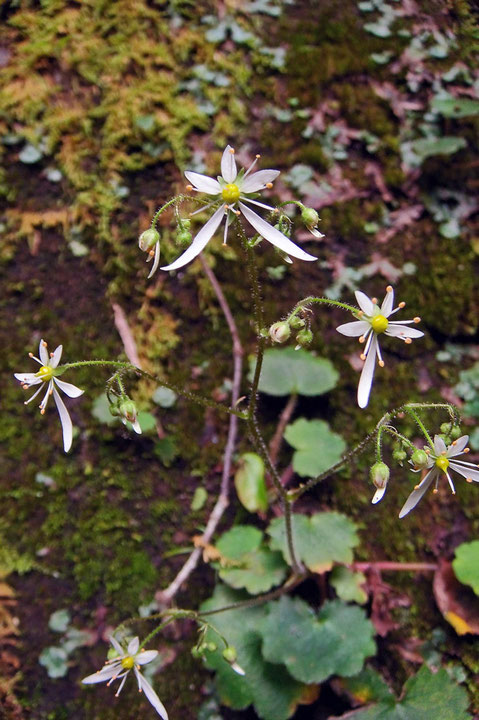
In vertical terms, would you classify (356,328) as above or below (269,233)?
below

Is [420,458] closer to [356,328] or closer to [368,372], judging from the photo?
[368,372]

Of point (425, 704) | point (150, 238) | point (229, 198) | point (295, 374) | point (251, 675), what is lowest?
point (251, 675)

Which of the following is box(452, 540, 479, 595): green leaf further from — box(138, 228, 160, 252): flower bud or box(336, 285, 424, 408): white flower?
box(138, 228, 160, 252): flower bud

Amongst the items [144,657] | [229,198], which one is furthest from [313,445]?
[229,198]

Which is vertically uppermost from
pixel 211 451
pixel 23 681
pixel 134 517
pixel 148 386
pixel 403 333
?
pixel 403 333

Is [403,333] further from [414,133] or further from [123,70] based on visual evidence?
[123,70]

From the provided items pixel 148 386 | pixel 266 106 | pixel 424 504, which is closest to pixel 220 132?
pixel 266 106
